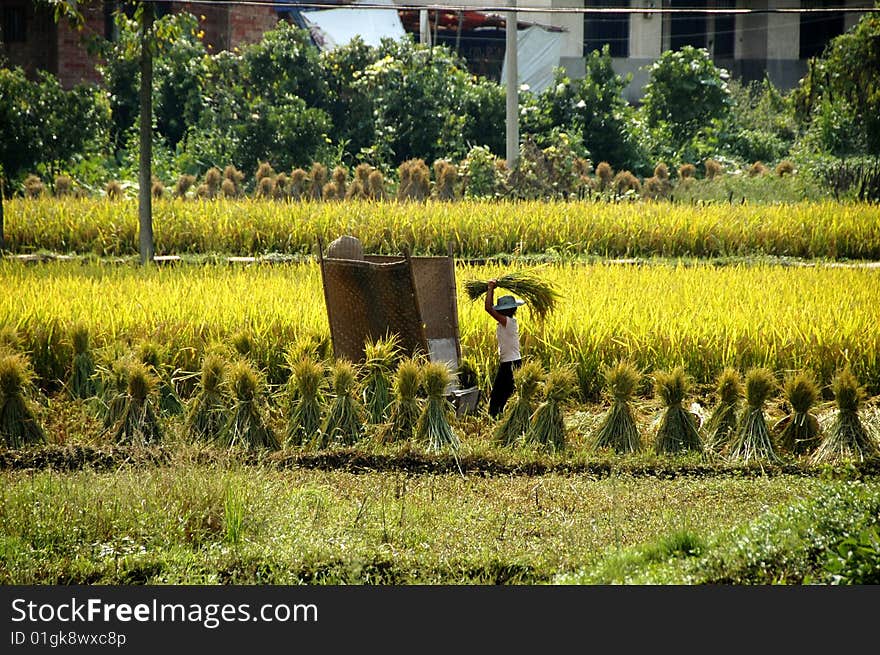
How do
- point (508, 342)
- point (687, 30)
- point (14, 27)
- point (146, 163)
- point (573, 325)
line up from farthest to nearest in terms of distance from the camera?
point (687, 30), point (14, 27), point (146, 163), point (573, 325), point (508, 342)

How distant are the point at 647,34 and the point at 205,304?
22.6 m

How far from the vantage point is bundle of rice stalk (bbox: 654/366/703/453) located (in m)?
6.98

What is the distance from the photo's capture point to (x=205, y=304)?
9.18 metres

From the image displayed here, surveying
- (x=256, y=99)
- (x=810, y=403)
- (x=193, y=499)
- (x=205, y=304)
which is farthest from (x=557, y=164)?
(x=193, y=499)

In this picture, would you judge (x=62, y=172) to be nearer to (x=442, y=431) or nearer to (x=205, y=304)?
(x=205, y=304)

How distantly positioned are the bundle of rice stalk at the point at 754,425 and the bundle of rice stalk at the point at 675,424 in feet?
0.69

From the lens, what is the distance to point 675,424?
23.0 ft

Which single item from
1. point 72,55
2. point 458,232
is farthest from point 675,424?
point 72,55

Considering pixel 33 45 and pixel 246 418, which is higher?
pixel 33 45

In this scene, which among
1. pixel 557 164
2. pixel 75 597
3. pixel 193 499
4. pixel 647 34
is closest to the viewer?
pixel 75 597

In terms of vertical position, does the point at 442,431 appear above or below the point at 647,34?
below

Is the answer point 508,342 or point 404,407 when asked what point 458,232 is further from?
point 404,407

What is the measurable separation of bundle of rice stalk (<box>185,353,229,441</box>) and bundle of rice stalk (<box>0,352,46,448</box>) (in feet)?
2.72

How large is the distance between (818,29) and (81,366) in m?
25.7
